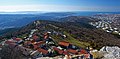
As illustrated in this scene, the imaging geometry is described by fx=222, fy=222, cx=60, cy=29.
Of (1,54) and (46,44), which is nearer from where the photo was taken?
(1,54)

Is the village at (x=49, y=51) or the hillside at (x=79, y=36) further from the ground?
the village at (x=49, y=51)

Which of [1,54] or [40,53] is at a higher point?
[1,54]

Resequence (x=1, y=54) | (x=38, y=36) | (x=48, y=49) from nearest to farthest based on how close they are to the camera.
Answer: (x=1, y=54) → (x=48, y=49) → (x=38, y=36)

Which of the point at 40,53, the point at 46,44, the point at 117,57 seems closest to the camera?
the point at 117,57

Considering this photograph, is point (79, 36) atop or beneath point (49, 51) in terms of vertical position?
beneath

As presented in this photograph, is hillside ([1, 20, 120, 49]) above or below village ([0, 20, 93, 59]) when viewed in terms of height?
below

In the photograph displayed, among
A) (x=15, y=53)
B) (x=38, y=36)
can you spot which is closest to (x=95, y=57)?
(x=15, y=53)

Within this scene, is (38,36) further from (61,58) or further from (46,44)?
(61,58)

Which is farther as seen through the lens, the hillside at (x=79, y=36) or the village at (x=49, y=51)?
the hillside at (x=79, y=36)

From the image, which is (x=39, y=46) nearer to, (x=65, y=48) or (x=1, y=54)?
(x=65, y=48)

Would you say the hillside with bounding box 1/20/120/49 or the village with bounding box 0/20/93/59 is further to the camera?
the hillside with bounding box 1/20/120/49

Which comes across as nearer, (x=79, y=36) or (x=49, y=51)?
(x=49, y=51)
